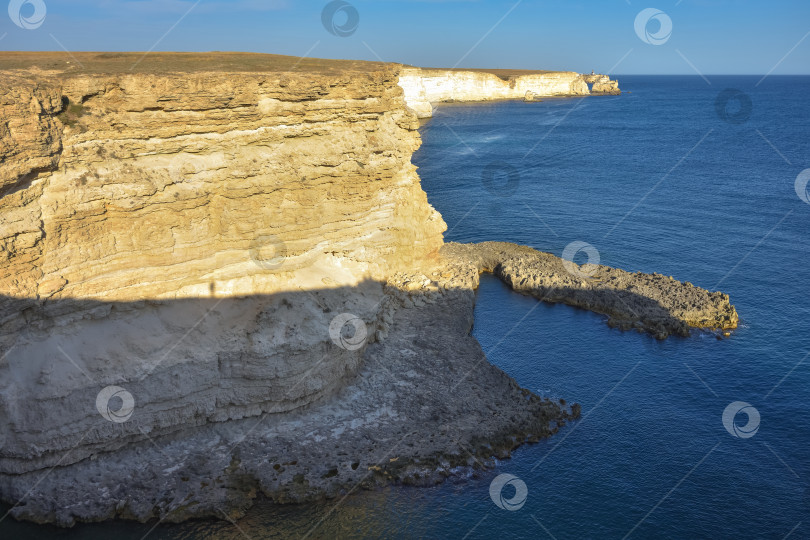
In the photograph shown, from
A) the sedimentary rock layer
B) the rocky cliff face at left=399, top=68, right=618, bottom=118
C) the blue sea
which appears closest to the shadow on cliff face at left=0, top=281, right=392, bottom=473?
the blue sea

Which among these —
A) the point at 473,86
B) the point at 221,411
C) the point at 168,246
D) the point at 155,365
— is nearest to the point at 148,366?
the point at 155,365

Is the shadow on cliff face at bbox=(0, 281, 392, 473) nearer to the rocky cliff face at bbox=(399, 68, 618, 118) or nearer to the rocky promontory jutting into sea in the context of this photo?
the rocky promontory jutting into sea

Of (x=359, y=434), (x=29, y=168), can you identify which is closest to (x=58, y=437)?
(x=29, y=168)

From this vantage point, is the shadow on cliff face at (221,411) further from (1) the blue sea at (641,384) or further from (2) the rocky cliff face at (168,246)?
(1) the blue sea at (641,384)

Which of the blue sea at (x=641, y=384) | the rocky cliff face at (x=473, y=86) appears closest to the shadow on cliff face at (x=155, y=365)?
the blue sea at (x=641, y=384)

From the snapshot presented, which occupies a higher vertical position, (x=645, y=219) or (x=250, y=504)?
(x=645, y=219)

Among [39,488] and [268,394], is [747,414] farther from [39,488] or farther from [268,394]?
[39,488]
